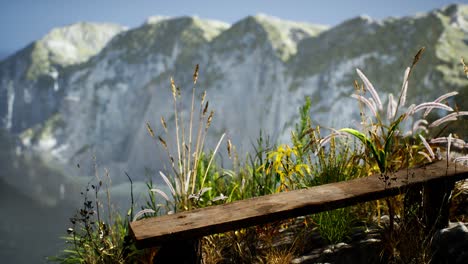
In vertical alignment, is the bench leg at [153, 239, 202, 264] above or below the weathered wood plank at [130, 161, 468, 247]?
below

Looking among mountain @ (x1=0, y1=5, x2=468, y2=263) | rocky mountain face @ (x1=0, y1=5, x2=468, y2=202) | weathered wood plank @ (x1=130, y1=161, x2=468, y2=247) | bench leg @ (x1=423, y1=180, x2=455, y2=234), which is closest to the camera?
weathered wood plank @ (x1=130, y1=161, x2=468, y2=247)

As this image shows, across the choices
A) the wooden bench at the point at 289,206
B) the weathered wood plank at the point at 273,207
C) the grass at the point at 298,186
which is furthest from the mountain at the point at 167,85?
the weathered wood plank at the point at 273,207

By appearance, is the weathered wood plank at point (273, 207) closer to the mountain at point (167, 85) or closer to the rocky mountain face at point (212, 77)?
the mountain at point (167, 85)

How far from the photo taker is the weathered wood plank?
67.9 inches

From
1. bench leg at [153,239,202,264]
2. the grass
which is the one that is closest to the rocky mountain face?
the grass

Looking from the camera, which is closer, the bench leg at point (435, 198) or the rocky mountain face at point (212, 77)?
the bench leg at point (435, 198)

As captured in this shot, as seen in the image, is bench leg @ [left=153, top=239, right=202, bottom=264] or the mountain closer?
bench leg @ [left=153, top=239, right=202, bottom=264]

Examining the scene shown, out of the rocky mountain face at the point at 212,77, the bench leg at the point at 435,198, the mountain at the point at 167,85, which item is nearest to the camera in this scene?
the bench leg at the point at 435,198

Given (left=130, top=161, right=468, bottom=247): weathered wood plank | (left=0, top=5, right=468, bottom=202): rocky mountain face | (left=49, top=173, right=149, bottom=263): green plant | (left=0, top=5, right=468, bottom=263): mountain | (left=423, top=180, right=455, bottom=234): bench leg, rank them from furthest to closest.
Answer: (left=0, top=5, right=468, bottom=202): rocky mountain face < (left=0, top=5, right=468, bottom=263): mountain < (left=423, top=180, right=455, bottom=234): bench leg < (left=49, top=173, right=149, bottom=263): green plant < (left=130, top=161, right=468, bottom=247): weathered wood plank

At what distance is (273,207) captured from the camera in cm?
199

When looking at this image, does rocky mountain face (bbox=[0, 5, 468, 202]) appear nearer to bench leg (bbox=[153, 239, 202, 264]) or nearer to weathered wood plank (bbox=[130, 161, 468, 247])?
weathered wood plank (bbox=[130, 161, 468, 247])

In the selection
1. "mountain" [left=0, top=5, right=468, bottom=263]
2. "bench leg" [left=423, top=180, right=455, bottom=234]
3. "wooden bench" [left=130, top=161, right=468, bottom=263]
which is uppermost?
"mountain" [left=0, top=5, right=468, bottom=263]

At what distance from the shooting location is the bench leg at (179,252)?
1774mm

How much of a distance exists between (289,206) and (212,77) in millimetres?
123016
